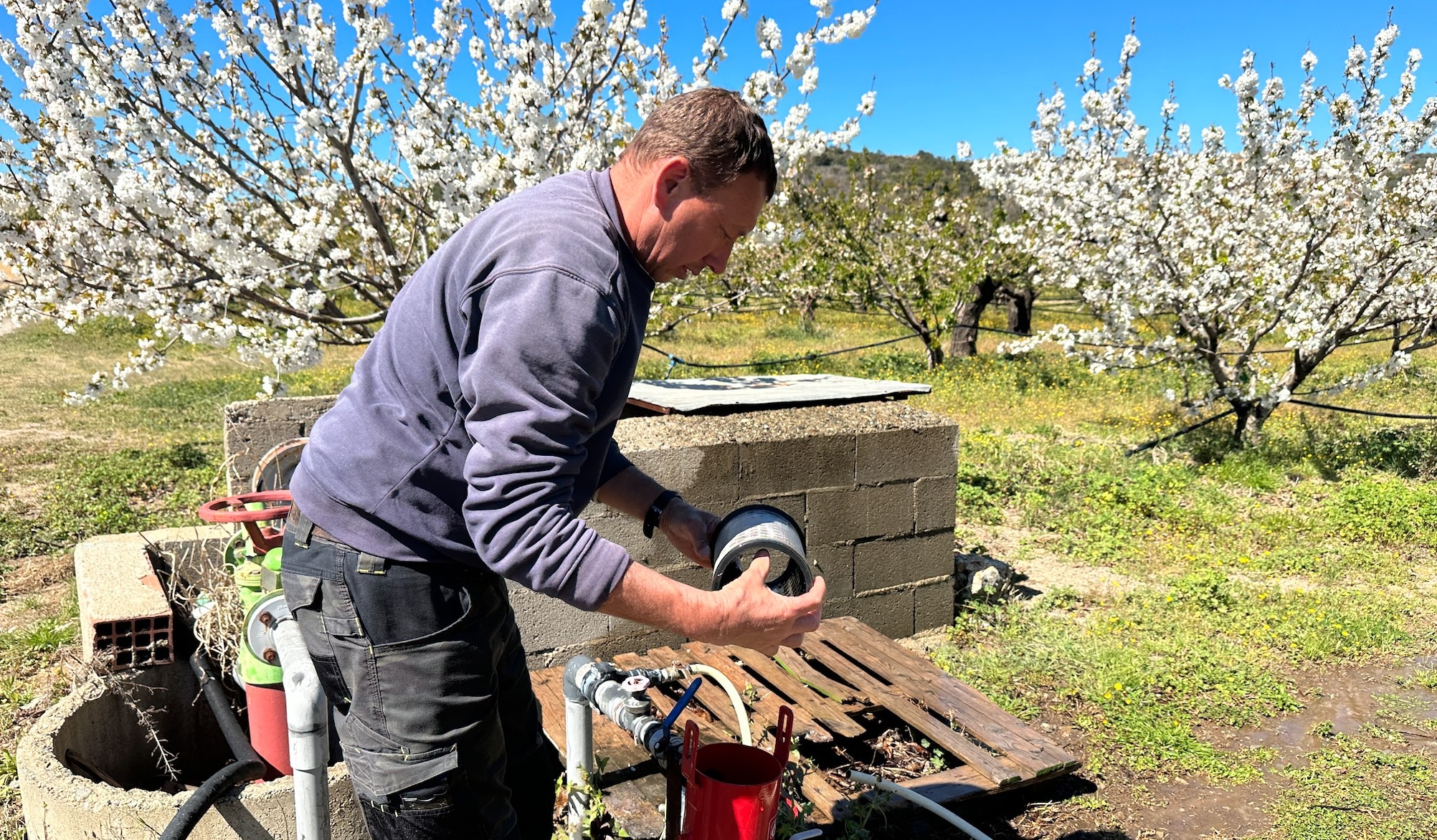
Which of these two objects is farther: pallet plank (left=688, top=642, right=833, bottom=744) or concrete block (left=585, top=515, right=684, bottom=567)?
concrete block (left=585, top=515, right=684, bottom=567)

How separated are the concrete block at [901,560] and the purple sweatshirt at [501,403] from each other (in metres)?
2.68

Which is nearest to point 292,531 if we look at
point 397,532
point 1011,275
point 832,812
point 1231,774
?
point 397,532

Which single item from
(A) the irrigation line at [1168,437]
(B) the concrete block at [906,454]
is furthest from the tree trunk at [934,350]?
(B) the concrete block at [906,454]

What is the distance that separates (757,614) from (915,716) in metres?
2.09

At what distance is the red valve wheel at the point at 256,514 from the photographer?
2488mm

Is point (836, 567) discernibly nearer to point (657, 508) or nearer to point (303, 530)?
point (657, 508)

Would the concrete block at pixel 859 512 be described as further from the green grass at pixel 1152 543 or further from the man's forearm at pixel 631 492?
the man's forearm at pixel 631 492

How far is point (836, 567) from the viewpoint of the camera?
167 inches

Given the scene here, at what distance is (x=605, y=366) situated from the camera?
1.51 meters

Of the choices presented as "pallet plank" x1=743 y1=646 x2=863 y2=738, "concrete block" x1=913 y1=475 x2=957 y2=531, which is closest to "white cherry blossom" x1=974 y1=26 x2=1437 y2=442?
"concrete block" x1=913 y1=475 x2=957 y2=531

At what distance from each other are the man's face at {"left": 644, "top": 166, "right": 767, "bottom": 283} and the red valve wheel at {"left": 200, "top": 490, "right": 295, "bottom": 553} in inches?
55.7

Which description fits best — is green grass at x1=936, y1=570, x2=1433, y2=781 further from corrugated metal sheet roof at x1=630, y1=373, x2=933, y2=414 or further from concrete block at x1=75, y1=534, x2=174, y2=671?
concrete block at x1=75, y1=534, x2=174, y2=671

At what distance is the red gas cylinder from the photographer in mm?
2410

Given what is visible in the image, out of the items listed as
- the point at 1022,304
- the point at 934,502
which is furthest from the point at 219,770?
the point at 1022,304
